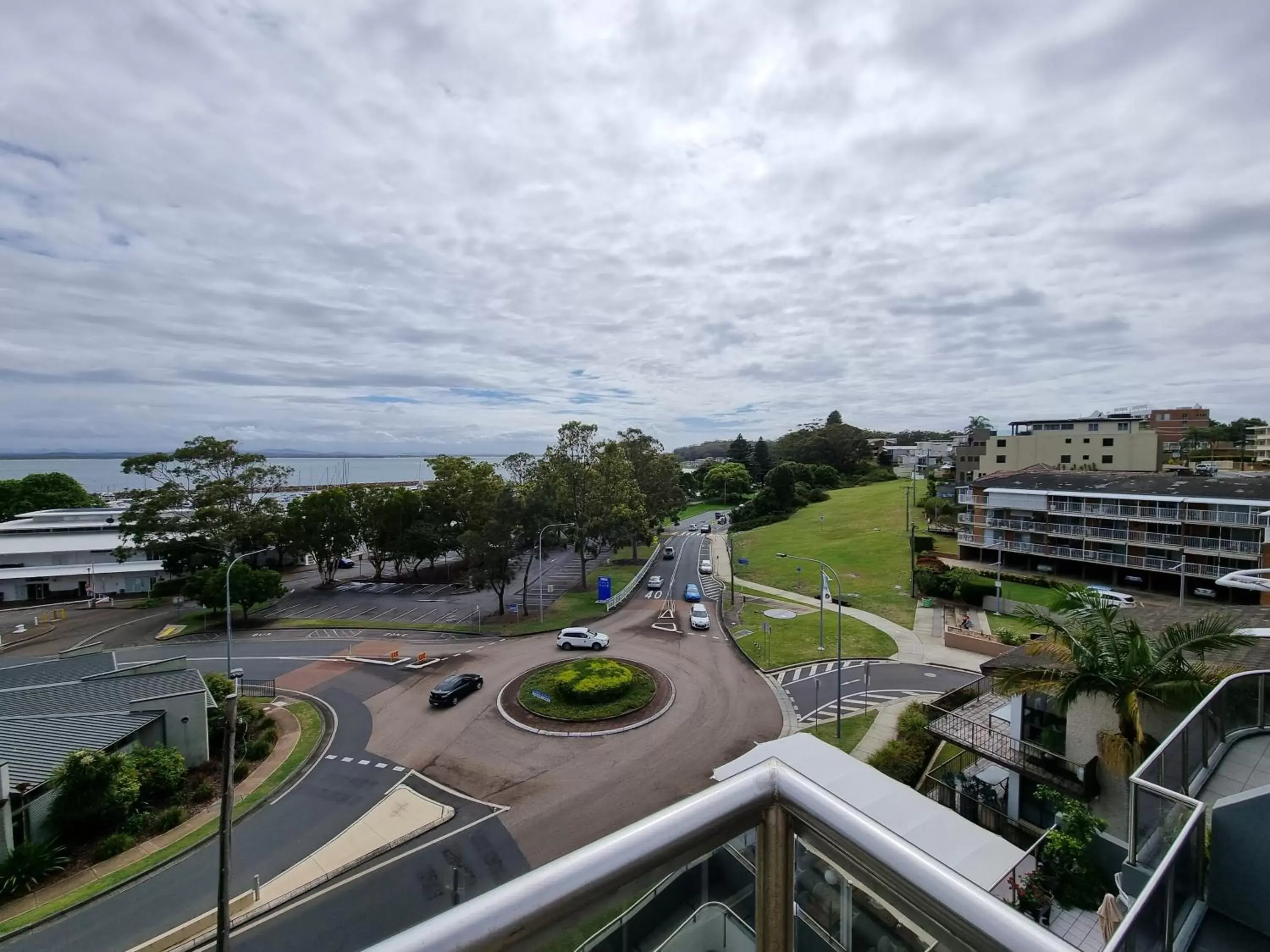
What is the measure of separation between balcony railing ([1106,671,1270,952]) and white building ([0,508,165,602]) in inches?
2210

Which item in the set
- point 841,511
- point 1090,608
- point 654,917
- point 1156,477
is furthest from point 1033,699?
point 841,511

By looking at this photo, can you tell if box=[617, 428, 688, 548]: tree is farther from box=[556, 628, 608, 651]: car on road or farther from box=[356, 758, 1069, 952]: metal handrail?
box=[356, 758, 1069, 952]: metal handrail

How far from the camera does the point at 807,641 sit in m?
29.5

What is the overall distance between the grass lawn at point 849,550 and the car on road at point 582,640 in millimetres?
15660

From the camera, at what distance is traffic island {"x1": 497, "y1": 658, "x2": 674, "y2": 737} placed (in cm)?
2086

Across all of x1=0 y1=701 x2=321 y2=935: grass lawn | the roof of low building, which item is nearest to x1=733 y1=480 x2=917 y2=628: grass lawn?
the roof of low building

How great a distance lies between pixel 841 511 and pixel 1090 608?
56.6m

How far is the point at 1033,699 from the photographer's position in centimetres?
1412

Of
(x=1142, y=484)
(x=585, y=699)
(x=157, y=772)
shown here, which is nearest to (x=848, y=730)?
(x=585, y=699)

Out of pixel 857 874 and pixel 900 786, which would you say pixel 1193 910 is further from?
pixel 900 786

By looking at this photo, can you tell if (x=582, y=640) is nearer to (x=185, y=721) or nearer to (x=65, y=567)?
(x=185, y=721)

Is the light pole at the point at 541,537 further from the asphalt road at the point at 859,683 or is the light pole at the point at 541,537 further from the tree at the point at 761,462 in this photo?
the tree at the point at 761,462

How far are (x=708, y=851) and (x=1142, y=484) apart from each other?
4708cm

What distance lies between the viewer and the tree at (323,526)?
4291cm
